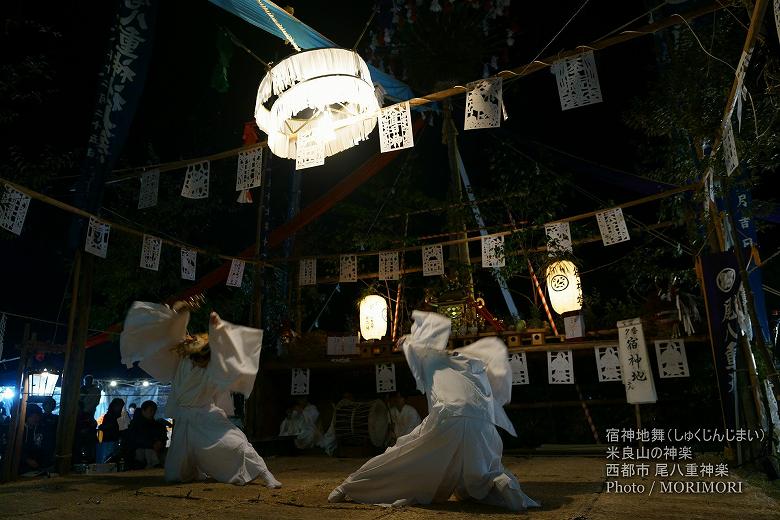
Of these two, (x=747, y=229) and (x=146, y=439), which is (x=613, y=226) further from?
(x=146, y=439)

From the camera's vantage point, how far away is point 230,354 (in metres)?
6.59

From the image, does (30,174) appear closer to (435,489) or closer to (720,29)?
(435,489)

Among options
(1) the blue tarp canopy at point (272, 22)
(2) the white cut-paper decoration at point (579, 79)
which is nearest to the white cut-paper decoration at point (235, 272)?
(1) the blue tarp canopy at point (272, 22)

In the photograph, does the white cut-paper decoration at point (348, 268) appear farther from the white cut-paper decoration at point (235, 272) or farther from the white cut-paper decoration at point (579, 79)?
the white cut-paper decoration at point (579, 79)

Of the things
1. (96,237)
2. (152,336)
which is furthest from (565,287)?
(96,237)

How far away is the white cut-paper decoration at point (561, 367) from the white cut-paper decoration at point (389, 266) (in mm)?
3578

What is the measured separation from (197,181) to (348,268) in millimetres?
3789

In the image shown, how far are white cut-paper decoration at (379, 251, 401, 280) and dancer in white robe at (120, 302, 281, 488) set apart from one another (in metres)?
4.81

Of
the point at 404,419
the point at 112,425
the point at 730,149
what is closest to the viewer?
the point at 730,149

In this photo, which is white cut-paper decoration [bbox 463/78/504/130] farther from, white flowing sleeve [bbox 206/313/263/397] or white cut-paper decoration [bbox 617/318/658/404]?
white cut-paper decoration [bbox 617/318/658/404]

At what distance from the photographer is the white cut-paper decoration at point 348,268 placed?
11711mm

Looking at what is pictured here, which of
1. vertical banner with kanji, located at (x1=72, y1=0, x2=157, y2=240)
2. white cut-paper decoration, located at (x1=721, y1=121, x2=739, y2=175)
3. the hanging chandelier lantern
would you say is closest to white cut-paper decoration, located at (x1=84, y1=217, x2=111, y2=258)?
vertical banner with kanji, located at (x1=72, y1=0, x2=157, y2=240)

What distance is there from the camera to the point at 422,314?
542 centimetres

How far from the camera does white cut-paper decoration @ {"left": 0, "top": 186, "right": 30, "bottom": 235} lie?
7277mm
